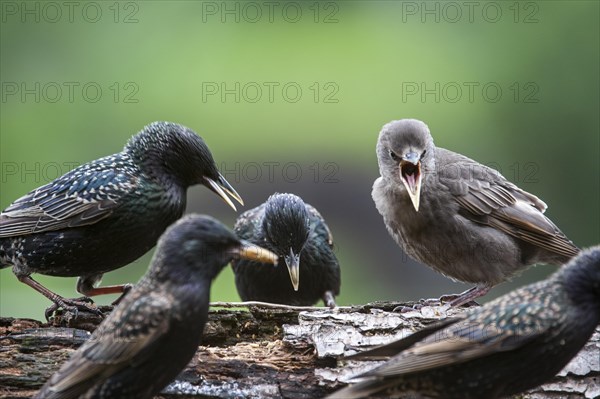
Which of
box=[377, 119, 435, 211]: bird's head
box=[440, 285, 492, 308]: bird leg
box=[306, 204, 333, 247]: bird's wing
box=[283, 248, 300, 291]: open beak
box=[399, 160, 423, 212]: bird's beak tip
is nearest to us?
box=[399, 160, 423, 212]: bird's beak tip

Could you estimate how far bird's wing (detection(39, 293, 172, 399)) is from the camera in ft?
13.4


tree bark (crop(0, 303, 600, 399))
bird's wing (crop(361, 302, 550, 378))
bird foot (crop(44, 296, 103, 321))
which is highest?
bird's wing (crop(361, 302, 550, 378))

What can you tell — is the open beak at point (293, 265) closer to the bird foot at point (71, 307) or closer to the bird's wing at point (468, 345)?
the bird foot at point (71, 307)

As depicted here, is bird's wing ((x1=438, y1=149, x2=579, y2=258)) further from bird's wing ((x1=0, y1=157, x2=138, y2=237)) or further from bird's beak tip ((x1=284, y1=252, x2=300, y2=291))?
bird's wing ((x1=0, y1=157, x2=138, y2=237))

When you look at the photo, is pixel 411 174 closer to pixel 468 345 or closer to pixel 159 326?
pixel 468 345

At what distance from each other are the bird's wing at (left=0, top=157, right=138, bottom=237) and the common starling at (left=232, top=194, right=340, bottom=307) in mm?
1442

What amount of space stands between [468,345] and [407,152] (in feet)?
6.83

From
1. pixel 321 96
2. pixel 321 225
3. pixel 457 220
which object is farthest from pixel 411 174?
pixel 321 96

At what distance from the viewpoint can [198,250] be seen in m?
4.17

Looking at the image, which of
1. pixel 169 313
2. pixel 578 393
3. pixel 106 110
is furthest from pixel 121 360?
pixel 106 110

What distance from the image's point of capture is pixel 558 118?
9672mm

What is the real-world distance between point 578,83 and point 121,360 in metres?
7.04

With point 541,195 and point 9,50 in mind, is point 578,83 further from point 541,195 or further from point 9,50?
point 9,50

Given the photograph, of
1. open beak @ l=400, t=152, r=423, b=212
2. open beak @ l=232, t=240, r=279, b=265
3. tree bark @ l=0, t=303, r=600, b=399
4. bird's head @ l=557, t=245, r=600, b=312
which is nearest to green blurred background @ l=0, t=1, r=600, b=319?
open beak @ l=400, t=152, r=423, b=212
